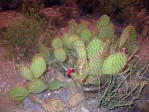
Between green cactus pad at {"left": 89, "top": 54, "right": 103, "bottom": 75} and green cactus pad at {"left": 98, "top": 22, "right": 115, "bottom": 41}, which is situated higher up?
green cactus pad at {"left": 98, "top": 22, "right": 115, "bottom": 41}

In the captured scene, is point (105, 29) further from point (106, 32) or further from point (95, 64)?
point (95, 64)

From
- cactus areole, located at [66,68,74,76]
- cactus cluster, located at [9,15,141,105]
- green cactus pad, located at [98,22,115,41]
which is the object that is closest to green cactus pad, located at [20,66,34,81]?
cactus cluster, located at [9,15,141,105]

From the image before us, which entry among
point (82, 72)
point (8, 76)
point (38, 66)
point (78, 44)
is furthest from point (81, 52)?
point (8, 76)

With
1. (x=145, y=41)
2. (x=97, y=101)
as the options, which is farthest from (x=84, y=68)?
(x=145, y=41)

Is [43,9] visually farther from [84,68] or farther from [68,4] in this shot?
[84,68]

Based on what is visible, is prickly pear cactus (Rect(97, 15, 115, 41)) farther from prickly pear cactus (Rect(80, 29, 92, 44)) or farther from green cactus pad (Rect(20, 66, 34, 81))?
green cactus pad (Rect(20, 66, 34, 81))

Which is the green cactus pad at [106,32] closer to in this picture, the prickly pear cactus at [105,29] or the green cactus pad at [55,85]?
the prickly pear cactus at [105,29]

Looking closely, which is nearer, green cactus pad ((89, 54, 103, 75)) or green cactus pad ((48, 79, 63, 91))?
green cactus pad ((89, 54, 103, 75))
